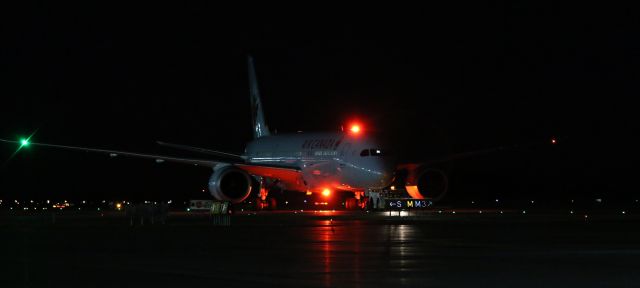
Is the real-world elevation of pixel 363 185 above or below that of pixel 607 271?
above

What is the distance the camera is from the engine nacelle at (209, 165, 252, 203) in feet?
195

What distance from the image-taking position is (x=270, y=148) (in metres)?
68.8

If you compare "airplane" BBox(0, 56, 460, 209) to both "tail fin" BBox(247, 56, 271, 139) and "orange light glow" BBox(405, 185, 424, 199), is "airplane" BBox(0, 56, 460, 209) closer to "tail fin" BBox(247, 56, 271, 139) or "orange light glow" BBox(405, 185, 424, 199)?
"orange light glow" BBox(405, 185, 424, 199)

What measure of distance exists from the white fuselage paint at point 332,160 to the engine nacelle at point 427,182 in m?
3.55

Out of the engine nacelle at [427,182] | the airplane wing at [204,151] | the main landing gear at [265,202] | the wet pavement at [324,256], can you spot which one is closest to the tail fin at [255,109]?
the airplane wing at [204,151]

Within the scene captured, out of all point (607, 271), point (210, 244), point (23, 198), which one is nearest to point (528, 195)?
point (23, 198)

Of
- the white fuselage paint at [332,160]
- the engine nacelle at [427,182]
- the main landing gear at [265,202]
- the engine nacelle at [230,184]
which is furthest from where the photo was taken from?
the main landing gear at [265,202]

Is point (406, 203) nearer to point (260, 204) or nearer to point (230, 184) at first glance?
point (260, 204)

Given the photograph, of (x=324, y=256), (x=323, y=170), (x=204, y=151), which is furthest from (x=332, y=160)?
(x=324, y=256)

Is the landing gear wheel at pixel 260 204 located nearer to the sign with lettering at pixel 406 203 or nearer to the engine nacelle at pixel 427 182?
the sign with lettering at pixel 406 203

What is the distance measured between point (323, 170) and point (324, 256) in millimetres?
37963

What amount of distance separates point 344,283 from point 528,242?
37.6 feet

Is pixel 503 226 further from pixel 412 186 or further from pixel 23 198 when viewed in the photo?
pixel 23 198

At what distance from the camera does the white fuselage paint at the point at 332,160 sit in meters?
57.4
